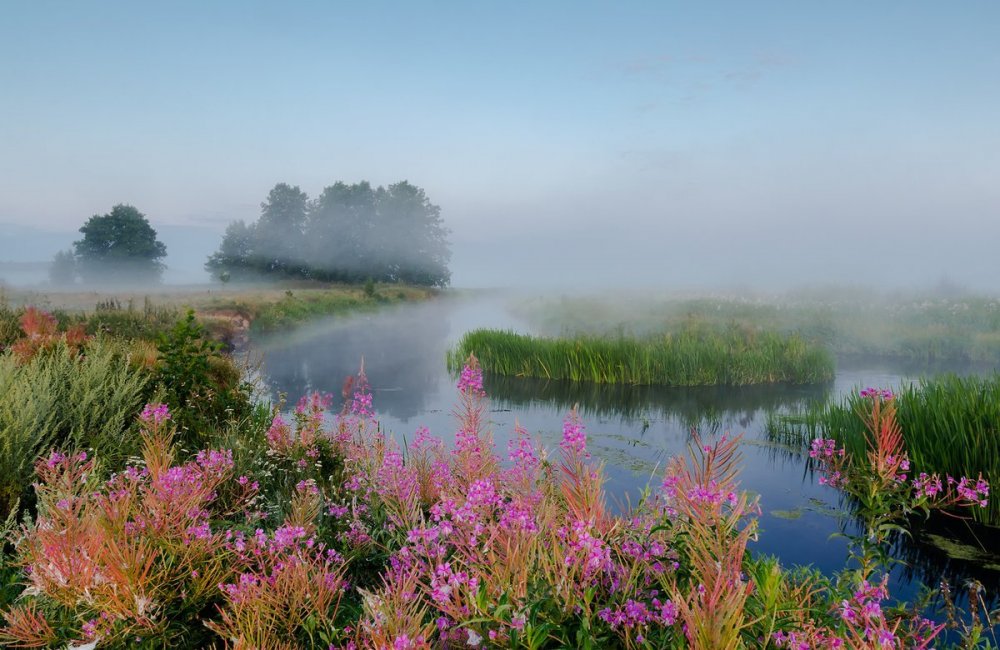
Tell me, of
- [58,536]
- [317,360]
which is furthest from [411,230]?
[58,536]

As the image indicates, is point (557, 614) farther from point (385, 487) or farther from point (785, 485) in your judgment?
point (785, 485)

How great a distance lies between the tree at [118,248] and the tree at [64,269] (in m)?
0.78

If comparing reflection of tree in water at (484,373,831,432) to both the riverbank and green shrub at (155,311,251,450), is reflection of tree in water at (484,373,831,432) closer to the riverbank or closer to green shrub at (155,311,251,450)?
green shrub at (155,311,251,450)

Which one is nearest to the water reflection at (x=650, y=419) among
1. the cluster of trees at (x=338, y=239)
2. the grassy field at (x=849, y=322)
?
the grassy field at (x=849, y=322)

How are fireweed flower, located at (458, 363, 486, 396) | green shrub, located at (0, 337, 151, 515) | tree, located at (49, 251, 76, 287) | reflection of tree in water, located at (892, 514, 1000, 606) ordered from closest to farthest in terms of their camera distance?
fireweed flower, located at (458, 363, 486, 396) → green shrub, located at (0, 337, 151, 515) → reflection of tree in water, located at (892, 514, 1000, 606) → tree, located at (49, 251, 76, 287)

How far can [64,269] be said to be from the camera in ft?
214

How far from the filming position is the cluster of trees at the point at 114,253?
216ft

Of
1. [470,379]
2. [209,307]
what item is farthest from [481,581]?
[209,307]

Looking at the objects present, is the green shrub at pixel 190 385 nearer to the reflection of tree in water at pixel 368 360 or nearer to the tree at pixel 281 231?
the reflection of tree in water at pixel 368 360

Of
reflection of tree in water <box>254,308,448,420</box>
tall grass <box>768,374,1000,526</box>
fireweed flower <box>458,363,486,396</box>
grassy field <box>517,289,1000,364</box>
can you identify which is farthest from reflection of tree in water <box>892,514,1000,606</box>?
grassy field <box>517,289,1000,364</box>

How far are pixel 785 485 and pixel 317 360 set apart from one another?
17.8 m

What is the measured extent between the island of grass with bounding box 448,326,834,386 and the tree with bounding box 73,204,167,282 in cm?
6170

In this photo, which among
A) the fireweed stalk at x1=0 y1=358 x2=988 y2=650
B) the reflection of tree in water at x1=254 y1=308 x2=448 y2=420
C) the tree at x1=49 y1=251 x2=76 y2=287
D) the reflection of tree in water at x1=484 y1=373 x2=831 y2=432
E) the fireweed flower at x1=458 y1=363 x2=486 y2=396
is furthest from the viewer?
the tree at x1=49 y1=251 x2=76 y2=287

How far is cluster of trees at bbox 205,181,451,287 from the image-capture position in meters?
72.2
